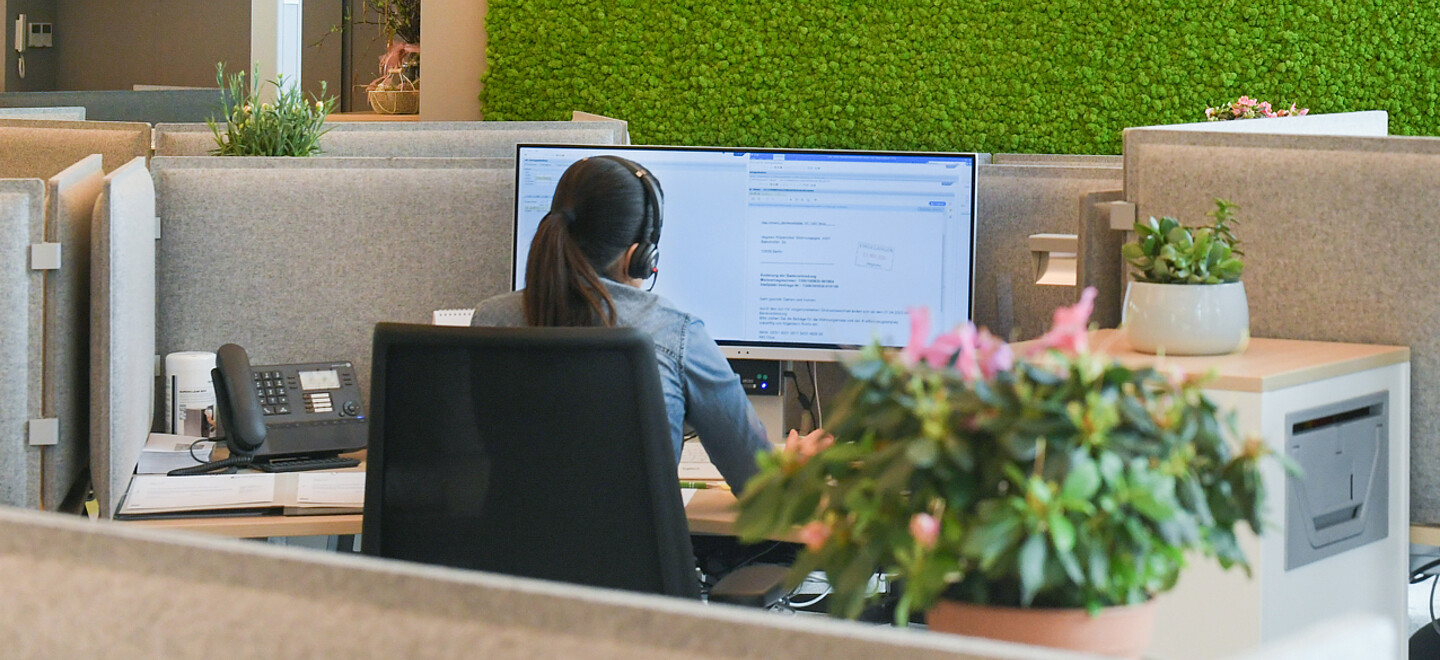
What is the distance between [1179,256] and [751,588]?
0.54 m

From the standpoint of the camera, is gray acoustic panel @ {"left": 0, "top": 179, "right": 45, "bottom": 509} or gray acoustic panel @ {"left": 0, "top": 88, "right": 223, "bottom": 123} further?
gray acoustic panel @ {"left": 0, "top": 88, "right": 223, "bottom": 123}

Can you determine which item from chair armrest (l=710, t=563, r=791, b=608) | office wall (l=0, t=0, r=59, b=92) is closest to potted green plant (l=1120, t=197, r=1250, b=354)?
chair armrest (l=710, t=563, r=791, b=608)

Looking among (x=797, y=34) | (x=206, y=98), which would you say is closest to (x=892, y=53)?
(x=797, y=34)

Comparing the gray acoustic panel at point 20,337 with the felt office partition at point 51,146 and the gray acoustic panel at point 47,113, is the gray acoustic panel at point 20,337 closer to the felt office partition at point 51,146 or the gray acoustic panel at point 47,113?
the felt office partition at point 51,146

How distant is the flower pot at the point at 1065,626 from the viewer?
711 mm

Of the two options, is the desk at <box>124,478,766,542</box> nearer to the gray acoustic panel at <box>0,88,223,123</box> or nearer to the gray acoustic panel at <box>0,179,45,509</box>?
the gray acoustic panel at <box>0,179,45,509</box>

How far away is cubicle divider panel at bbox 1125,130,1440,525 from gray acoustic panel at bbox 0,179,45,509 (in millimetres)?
1331

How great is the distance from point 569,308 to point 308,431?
1.72 feet

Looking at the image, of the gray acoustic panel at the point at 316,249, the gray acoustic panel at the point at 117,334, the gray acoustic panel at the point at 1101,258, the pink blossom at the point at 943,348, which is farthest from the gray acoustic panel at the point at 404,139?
the pink blossom at the point at 943,348

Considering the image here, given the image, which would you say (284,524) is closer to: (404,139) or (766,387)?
(766,387)

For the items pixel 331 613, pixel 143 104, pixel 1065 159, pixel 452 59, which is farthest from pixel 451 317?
pixel 452 59

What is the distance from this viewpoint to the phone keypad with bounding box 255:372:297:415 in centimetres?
202

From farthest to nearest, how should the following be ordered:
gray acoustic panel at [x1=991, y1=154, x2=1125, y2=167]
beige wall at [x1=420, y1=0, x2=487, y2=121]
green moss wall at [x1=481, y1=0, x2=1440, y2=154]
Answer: beige wall at [x1=420, y1=0, x2=487, y2=121] → green moss wall at [x1=481, y1=0, x2=1440, y2=154] → gray acoustic panel at [x1=991, y1=154, x2=1125, y2=167]

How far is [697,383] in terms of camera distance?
170cm
